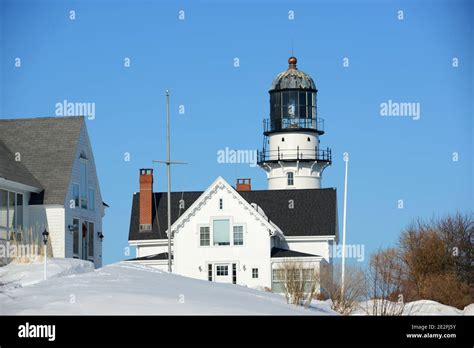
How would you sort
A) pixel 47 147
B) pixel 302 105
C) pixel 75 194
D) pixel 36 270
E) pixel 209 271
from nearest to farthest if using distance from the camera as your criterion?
pixel 36 270, pixel 75 194, pixel 47 147, pixel 209 271, pixel 302 105

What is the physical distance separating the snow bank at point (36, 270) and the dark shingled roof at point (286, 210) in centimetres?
3057

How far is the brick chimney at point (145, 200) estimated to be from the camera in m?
63.6

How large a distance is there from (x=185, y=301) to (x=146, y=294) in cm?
94

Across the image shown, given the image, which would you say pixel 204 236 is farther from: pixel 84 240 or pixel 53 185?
pixel 53 185

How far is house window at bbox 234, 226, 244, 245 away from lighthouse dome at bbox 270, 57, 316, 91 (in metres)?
16.4

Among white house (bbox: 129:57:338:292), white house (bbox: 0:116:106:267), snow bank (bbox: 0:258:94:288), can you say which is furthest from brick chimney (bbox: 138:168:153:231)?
snow bank (bbox: 0:258:94:288)

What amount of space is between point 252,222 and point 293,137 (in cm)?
1452

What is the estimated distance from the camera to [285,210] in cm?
6400

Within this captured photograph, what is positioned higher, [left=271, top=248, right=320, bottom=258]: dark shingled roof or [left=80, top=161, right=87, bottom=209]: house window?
[left=80, top=161, right=87, bottom=209]: house window

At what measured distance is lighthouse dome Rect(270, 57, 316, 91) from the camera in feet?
238

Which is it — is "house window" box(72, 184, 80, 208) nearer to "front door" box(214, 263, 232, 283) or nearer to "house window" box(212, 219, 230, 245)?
"front door" box(214, 263, 232, 283)

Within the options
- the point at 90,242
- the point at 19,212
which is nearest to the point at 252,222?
the point at 90,242
